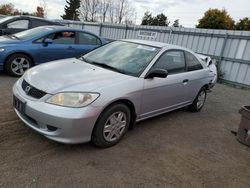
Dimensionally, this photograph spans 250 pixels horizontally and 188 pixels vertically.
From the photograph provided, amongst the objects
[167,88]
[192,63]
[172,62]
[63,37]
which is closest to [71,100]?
[167,88]

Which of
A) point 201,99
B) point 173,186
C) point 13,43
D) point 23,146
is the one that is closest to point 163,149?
point 173,186

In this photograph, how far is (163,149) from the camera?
3666mm

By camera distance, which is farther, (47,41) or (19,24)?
(19,24)

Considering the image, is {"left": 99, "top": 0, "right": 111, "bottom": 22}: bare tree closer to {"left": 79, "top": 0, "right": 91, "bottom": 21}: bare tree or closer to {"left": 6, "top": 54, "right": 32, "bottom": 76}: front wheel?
{"left": 79, "top": 0, "right": 91, "bottom": 21}: bare tree

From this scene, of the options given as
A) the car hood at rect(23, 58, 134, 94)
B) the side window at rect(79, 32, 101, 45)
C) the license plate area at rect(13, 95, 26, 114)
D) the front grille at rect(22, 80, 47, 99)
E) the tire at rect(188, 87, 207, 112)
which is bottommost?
the tire at rect(188, 87, 207, 112)

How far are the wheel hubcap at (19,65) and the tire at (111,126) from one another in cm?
409

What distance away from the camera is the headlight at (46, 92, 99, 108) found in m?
2.96

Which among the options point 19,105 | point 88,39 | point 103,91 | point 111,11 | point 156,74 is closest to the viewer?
point 103,91

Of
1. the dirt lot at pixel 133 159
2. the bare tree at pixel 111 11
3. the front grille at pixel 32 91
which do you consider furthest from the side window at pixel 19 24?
the bare tree at pixel 111 11

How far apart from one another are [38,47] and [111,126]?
4.23 metres

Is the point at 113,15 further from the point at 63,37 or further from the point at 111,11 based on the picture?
the point at 63,37

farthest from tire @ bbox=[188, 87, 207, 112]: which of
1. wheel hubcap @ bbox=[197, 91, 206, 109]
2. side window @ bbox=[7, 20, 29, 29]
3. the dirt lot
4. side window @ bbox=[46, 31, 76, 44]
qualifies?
side window @ bbox=[7, 20, 29, 29]

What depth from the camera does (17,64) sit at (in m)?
6.38

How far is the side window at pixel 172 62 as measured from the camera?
13.7ft
